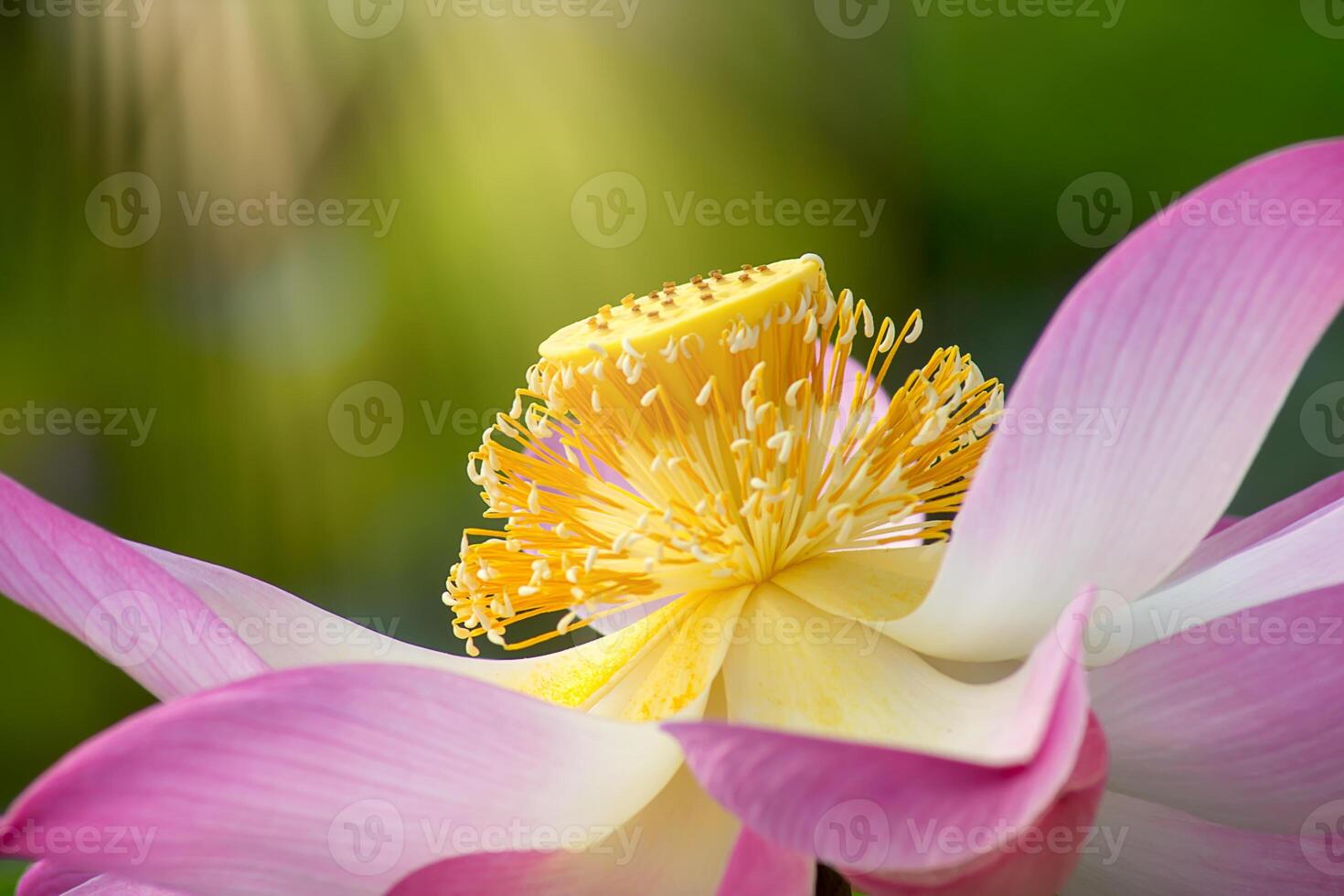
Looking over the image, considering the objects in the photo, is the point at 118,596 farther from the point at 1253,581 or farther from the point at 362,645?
the point at 1253,581

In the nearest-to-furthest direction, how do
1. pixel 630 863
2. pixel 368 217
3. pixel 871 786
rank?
1. pixel 871 786
2. pixel 630 863
3. pixel 368 217

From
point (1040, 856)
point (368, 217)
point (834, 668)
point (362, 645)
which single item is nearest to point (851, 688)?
point (834, 668)

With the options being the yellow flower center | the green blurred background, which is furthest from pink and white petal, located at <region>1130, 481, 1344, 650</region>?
the green blurred background

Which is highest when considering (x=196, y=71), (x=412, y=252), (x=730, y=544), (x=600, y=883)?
(x=196, y=71)

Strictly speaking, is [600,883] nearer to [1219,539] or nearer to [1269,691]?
[1269,691]

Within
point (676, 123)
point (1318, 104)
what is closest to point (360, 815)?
point (1318, 104)

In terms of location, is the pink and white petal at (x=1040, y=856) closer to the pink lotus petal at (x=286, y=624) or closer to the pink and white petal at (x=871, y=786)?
the pink and white petal at (x=871, y=786)
